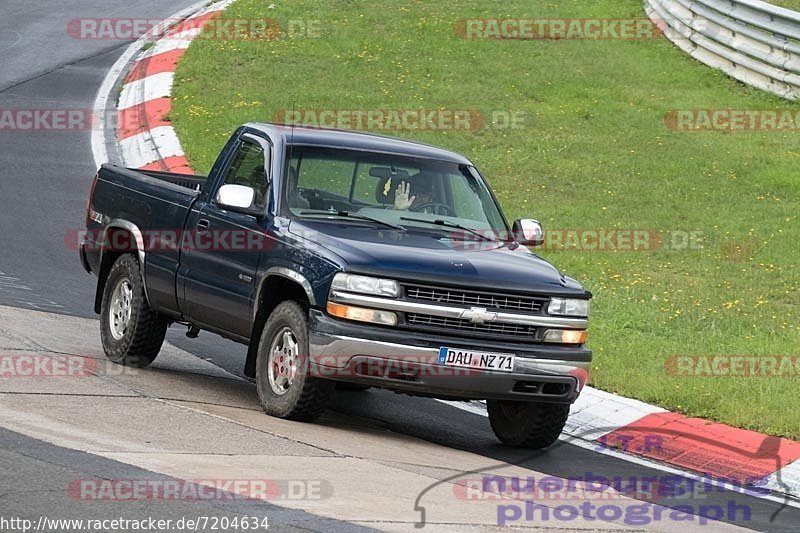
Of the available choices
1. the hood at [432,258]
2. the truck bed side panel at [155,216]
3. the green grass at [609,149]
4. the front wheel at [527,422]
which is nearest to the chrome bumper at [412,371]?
the hood at [432,258]

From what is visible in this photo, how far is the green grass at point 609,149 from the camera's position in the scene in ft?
41.3

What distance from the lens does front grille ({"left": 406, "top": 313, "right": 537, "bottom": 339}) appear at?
29.1 feet

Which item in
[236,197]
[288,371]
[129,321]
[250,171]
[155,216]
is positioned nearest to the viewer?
[288,371]

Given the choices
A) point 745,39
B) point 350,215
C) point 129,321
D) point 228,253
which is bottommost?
point 129,321

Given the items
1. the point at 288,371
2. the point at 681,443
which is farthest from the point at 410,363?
the point at 681,443

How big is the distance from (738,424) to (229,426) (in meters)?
3.89

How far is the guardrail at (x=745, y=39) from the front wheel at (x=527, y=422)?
13204 millimetres

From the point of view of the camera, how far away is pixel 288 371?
9172 mm

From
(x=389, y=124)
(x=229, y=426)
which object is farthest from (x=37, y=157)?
(x=229, y=426)

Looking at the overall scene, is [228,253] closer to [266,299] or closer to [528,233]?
[266,299]

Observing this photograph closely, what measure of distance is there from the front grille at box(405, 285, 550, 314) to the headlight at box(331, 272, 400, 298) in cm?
13

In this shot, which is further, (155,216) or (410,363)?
(155,216)

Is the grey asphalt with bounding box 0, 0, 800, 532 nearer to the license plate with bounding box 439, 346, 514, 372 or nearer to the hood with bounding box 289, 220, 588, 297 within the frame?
the license plate with bounding box 439, 346, 514, 372

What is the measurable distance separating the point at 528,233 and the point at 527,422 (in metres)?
1.39
